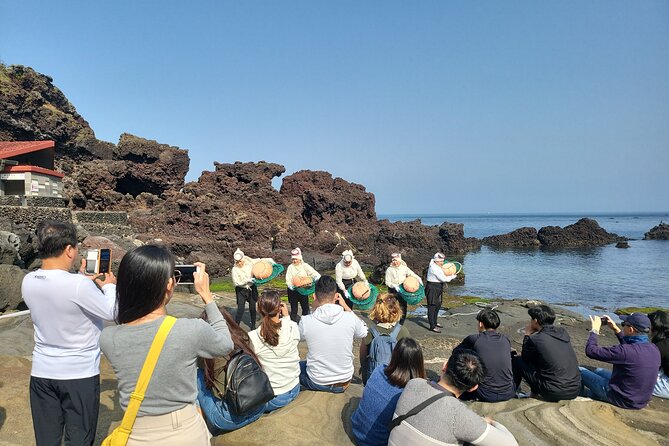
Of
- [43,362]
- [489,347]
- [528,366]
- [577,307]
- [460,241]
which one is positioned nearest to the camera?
[43,362]

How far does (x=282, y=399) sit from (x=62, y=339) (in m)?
2.23

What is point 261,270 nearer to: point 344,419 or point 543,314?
point 344,419

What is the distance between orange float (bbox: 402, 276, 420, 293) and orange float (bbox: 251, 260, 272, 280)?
10.3ft

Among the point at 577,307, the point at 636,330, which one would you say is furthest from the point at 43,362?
the point at 577,307

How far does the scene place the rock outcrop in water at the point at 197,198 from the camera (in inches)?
1048

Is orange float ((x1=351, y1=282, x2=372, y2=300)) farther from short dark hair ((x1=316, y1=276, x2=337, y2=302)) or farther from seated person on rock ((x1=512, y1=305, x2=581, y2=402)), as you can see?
seated person on rock ((x1=512, y1=305, x2=581, y2=402))

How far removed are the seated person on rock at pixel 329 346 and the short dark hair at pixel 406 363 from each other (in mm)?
1393

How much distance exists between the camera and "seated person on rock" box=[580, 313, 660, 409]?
4781 millimetres

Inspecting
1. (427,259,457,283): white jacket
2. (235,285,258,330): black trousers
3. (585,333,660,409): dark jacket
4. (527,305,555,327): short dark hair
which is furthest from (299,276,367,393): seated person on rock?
(427,259,457,283): white jacket

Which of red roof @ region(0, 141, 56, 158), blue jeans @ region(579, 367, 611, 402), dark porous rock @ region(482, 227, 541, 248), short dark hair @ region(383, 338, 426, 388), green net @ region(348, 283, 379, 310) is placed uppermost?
red roof @ region(0, 141, 56, 158)

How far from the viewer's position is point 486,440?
2.67m

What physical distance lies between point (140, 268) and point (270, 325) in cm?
223

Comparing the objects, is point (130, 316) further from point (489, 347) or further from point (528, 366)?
point (528, 366)

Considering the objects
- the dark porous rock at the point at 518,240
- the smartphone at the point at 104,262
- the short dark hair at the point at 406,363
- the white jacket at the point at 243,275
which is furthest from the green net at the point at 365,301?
the dark porous rock at the point at 518,240
